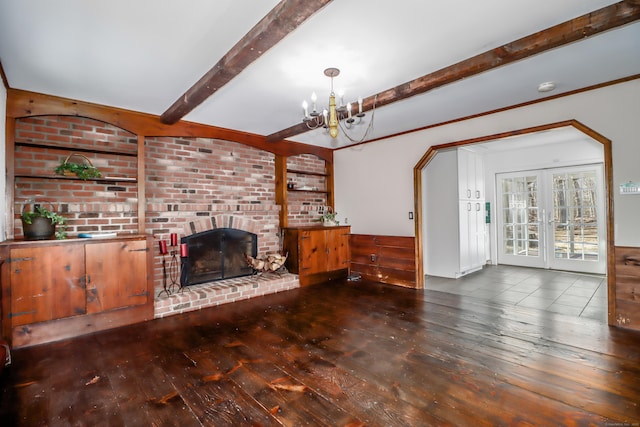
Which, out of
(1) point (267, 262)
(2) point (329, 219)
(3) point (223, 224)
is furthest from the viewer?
(2) point (329, 219)

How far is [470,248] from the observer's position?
5.80m

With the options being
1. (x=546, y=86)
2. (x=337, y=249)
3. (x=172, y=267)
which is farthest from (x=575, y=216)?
(x=172, y=267)

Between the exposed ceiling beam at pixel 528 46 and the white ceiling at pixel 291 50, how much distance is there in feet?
0.17

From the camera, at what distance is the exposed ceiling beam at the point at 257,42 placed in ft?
5.74

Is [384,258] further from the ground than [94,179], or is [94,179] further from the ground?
[94,179]

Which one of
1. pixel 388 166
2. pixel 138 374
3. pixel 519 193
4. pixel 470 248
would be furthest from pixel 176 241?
pixel 519 193

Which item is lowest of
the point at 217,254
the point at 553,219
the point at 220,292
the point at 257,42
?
the point at 220,292

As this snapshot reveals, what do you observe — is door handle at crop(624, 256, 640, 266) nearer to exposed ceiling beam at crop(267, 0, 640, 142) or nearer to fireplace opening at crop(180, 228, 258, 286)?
exposed ceiling beam at crop(267, 0, 640, 142)

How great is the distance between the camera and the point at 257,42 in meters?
2.07

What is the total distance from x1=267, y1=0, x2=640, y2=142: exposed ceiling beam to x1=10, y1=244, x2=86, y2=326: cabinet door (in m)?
3.57

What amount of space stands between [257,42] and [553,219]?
6.72 metres

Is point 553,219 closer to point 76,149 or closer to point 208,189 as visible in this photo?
point 208,189

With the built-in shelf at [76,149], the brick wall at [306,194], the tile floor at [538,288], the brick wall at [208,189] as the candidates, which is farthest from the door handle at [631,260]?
the built-in shelf at [76,149]

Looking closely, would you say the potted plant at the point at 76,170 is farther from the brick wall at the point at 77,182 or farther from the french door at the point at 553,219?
the french door at the point at 553,219
